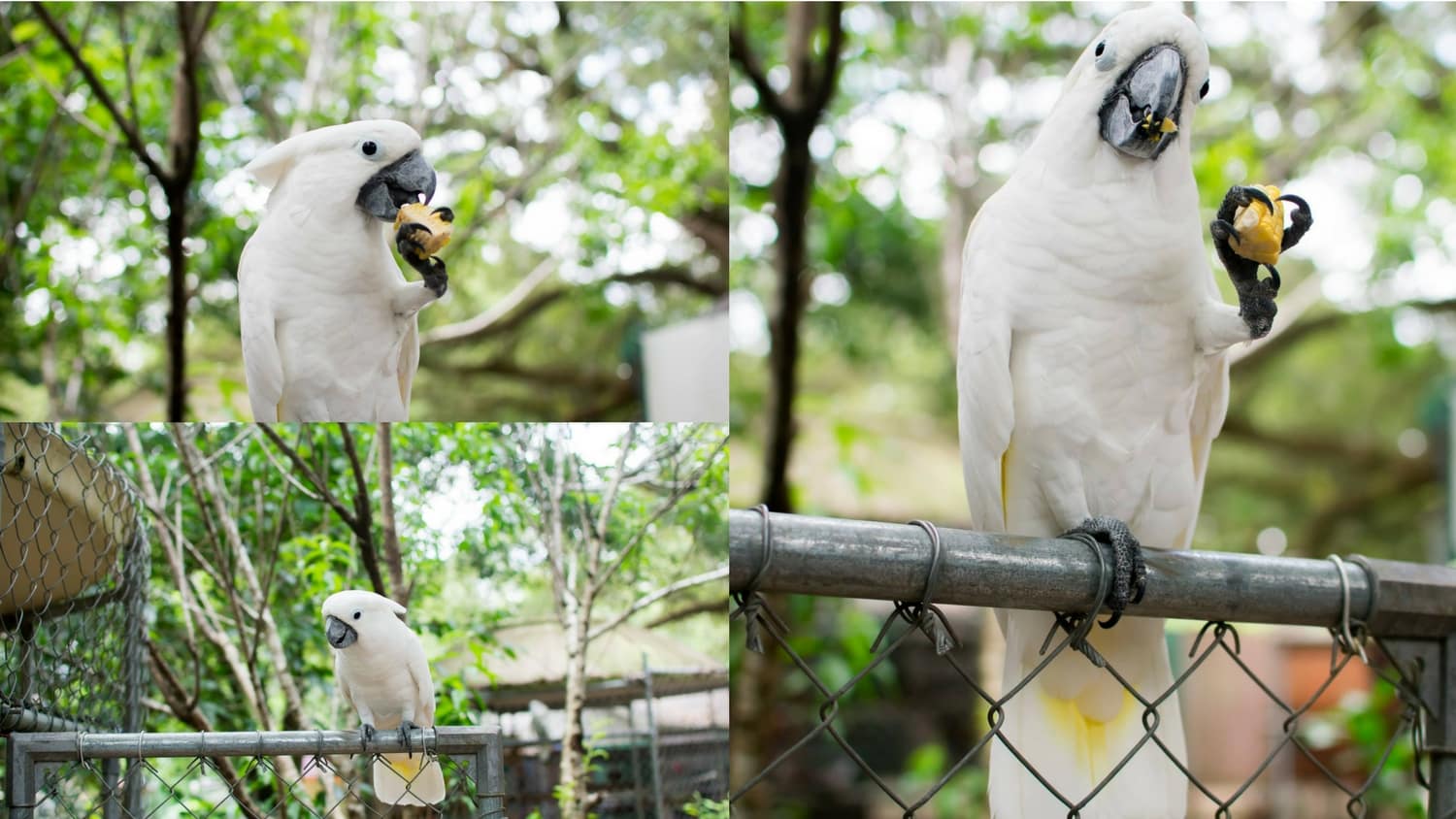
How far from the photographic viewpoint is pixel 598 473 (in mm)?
1464

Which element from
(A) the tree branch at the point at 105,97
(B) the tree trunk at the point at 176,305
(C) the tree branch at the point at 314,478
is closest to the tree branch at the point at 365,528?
(C) the tree branch at the point at 314,478

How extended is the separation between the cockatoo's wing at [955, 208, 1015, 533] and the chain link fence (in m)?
0.99

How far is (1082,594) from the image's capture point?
2.69 ft

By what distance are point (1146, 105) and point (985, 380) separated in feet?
1.09

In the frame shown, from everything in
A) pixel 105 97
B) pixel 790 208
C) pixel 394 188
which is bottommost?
pixel 394 188

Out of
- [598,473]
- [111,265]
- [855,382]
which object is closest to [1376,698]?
[855,382]

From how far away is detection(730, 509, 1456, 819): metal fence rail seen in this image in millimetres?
716

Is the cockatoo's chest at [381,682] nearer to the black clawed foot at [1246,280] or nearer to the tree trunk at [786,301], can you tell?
the black clawed foot at [1246,280]

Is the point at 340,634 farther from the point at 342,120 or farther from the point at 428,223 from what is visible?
the point at 342,120

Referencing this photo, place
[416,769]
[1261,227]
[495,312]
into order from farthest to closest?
[495,312] → [416,769] → [1261,227]

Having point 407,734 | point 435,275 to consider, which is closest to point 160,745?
point 407,734

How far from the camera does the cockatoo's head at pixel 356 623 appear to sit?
130cm

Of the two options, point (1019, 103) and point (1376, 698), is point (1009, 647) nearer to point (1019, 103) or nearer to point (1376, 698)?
point (1019, 103)

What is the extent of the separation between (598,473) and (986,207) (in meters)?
0.60
